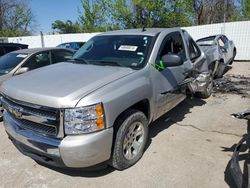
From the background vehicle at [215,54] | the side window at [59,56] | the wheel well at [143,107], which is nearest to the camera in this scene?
the wheel well at [143,107]

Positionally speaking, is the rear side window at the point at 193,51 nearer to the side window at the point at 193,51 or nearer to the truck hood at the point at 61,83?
the side window at the point at 193,51

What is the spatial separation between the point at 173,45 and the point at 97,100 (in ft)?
8.18

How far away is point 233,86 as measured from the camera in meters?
8.48

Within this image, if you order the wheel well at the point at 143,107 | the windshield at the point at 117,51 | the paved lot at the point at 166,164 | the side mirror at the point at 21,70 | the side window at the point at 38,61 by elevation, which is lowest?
the paved lot at the point at 166,164

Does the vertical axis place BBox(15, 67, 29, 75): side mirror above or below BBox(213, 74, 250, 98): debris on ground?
above

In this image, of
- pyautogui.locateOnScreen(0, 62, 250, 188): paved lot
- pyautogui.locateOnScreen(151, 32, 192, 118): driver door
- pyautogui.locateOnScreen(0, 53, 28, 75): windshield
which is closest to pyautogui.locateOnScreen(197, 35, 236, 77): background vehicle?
pyautogui.locateOnScreen(151, 32, 192, 118): driver door

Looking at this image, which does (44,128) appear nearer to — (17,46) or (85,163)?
(85,163)

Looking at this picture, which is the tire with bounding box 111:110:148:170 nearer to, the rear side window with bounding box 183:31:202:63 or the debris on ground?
the rear side window with bounding box 183:31:202:63

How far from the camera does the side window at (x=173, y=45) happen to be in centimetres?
462

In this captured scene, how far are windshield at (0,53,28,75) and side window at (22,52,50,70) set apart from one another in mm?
179

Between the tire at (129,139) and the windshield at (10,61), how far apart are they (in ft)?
12.7

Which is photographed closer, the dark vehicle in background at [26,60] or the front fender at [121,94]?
the front fender at [121,94]

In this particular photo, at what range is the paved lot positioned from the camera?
346 centimetres

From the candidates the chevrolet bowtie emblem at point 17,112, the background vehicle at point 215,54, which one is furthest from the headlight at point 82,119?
the background vehicle at point 215,54
